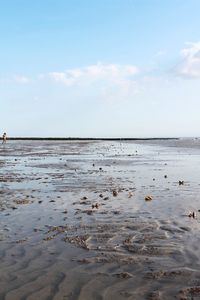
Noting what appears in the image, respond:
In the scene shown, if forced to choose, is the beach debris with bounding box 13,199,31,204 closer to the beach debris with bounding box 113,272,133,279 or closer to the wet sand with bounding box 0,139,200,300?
the wet sand with bounding box 0,139,200,300

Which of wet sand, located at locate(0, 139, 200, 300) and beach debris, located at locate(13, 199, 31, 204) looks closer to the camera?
wet sand, located at locate(0, 139, 200, 300)

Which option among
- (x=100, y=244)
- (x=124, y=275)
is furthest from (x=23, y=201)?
(x=124, y=275)

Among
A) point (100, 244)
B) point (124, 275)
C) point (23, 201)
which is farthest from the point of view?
point (23, 201)

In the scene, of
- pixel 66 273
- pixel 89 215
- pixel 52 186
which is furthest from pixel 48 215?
pixel 52 186

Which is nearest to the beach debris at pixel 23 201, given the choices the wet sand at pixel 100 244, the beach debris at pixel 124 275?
the wet sand at pixel 100 244

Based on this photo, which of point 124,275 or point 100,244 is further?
point 100,244

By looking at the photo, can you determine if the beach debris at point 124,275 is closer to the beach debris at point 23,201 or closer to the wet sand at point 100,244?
the wet sand at point 100,244

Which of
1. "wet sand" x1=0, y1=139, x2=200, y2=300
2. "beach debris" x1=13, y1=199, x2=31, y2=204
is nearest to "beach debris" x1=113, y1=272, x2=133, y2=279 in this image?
"wet sand" x1=0, y1=139, x2=200, y2=300

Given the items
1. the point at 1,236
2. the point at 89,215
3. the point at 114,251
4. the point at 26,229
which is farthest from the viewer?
the point at 89,215

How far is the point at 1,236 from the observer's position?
8.47m

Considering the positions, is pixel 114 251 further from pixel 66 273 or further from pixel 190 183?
pixel 190 183

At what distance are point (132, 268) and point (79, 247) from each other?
1.57 m

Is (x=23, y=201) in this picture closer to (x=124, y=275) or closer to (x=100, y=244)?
(x=100, y=244)

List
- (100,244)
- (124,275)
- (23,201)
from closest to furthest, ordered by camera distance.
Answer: (124,275) → (100,244) → (23,201)
